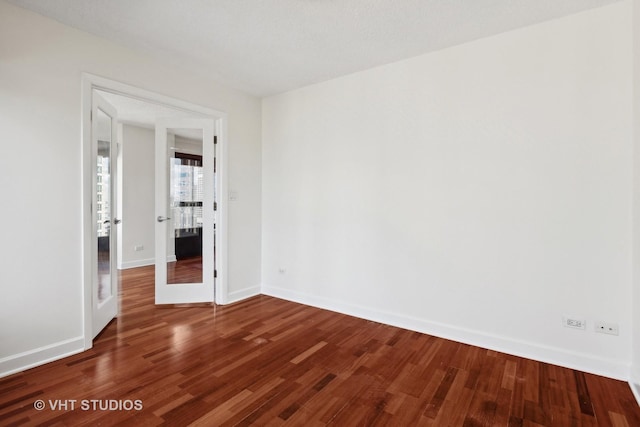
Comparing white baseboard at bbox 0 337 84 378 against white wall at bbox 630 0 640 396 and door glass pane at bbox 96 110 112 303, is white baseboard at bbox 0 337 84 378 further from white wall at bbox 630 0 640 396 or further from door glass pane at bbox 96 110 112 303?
white wall at bbox 630 0 640 396

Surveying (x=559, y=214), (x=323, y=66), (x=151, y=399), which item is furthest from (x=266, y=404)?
(x=323, y=66)

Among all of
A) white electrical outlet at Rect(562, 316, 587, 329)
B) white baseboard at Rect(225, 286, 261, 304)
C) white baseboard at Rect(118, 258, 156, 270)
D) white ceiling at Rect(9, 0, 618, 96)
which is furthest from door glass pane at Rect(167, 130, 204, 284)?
white electrical outlet at Rect(562, 316, 587, 329)

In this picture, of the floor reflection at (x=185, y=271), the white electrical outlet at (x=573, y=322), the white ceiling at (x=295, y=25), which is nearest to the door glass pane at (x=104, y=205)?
the floor reflection at (x=185, y=271)

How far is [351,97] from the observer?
347cm

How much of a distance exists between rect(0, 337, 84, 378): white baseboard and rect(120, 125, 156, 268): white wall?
11.2 ft

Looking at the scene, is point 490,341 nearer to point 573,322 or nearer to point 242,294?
point 573,322

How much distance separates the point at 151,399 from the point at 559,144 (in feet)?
11.1

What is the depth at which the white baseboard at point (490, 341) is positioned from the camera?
226 centimetres

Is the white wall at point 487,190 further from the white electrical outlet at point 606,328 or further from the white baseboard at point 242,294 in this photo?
the white baseboard at point 242,294

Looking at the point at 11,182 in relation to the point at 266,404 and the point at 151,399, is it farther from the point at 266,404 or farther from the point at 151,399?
the point at 266,404

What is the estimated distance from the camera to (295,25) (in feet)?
8.21

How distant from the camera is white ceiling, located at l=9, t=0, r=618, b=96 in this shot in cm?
224

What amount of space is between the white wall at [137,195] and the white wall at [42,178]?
10.8 feet

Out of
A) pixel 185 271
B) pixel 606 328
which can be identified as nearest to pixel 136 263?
pixel 185 271
